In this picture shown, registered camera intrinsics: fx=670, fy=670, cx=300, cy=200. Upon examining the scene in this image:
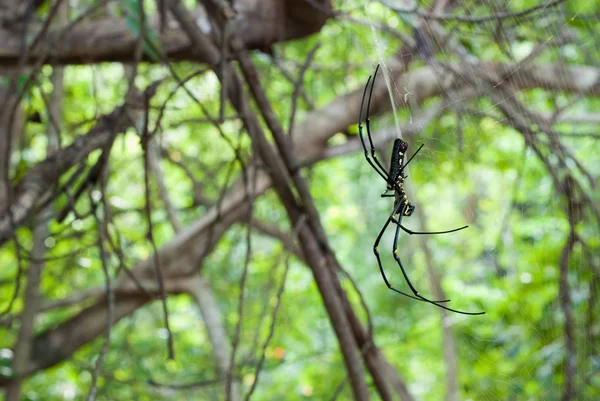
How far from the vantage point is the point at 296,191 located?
1944mm

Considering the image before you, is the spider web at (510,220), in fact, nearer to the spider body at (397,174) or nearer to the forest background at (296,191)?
the forest background at (296,191)

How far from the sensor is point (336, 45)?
351 centimetres

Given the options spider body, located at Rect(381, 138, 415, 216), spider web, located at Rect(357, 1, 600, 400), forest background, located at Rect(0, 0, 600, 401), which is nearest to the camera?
spider body, located at Rect(381, 138, 415, 216)

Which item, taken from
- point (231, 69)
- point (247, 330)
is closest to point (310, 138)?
point (231, 69)

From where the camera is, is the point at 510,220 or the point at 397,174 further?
the point at 510,220

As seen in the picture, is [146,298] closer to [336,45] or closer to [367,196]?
[336,45]

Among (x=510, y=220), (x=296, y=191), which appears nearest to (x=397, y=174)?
(x=296, y=191)

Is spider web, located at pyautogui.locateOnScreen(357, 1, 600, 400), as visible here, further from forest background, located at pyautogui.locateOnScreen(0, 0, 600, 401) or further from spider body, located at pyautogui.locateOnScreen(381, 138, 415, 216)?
spider body, located at pyautogui.locateOnScreen(381, 138, 415, 216)

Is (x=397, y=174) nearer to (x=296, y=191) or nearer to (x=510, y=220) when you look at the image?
(x=296, y=191)

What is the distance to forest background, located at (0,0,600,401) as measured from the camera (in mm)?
1728

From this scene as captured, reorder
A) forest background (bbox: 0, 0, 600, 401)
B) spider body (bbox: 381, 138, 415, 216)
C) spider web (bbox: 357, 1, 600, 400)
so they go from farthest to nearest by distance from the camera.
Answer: spider web (bbox: 357, 1, 600, 400)
forest background (bbox: 0, 0, 600, 401)
spider body (bbox: 381, 138, 415, 216)

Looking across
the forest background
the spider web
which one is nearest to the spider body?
the forest background

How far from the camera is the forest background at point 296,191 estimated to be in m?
1.73

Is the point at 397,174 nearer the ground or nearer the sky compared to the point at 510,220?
nearer the ground
